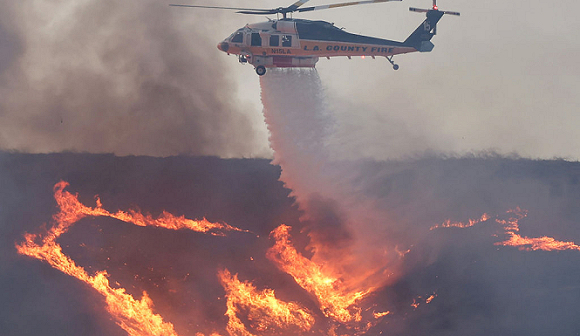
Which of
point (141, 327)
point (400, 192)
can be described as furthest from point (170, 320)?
point (400, 192)

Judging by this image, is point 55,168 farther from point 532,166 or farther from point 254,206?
point 532,166

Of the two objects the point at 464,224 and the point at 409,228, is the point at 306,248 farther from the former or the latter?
the point at 464,224

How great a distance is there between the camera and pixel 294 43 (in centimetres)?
3853

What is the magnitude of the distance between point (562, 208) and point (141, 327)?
3674 centimetres

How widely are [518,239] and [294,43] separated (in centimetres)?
2548

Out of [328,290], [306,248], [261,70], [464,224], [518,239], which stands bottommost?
[328,290]

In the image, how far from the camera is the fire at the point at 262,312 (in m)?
41.2

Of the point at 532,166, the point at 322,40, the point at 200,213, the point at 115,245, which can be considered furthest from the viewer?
the point at 532,166

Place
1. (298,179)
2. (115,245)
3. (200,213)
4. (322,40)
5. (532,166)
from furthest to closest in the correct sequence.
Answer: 1. (532,166)
2. (200,213)
3. (115,245)
4. (298,179)
5. (322,40)

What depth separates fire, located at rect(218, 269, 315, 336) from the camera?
41.2m

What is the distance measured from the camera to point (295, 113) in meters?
40.3

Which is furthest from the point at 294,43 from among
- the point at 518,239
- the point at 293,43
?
the point at 518,239

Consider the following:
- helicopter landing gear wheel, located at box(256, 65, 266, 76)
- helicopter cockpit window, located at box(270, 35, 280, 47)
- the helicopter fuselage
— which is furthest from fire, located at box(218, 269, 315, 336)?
helicopter cockpit window, located at box(270, 35, 280, 47)

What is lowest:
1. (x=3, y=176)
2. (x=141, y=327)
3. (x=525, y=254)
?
(x=141, y=327)
